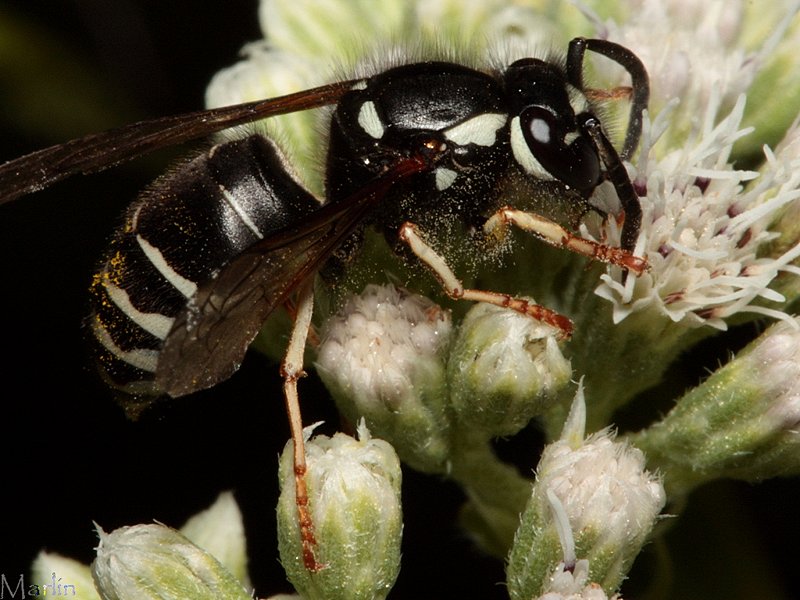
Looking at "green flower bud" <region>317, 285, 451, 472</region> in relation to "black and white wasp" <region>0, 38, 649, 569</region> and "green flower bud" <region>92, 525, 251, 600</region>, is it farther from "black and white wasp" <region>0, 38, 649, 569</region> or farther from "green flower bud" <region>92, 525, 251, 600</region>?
"green flower bud" <region>92, 525, 251, 600</region>

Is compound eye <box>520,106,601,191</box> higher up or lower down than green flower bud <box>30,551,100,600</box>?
higher up

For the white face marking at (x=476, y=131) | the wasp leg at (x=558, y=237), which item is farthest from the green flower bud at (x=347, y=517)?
the white face marking at (x=476, y=131)

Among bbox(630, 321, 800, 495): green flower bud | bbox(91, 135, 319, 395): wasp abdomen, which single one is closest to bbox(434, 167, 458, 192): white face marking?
bbox(91, 135, 319, 395): wasp abdomen

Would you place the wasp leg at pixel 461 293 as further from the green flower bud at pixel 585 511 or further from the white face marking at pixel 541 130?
the white face marking at pixel 541 130

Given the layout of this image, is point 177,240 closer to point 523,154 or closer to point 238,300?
point 238,300

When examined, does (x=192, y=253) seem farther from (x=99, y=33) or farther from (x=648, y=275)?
(x=99, y=33)

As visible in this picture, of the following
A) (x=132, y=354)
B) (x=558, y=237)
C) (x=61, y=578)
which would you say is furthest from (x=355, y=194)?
(x=61, y=578)

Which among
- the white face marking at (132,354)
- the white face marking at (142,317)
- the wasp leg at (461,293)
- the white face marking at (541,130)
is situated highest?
the white face marking at (541,130)

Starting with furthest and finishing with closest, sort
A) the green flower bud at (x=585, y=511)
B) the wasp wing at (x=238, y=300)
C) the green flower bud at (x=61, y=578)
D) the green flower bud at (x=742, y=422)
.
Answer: the green flower bud at (x=61, y=578) < the green flower bud at (x=742, y=422) < the green flower bud at (x=585, y=511) < the wasp wing at (x=238, y=300)
